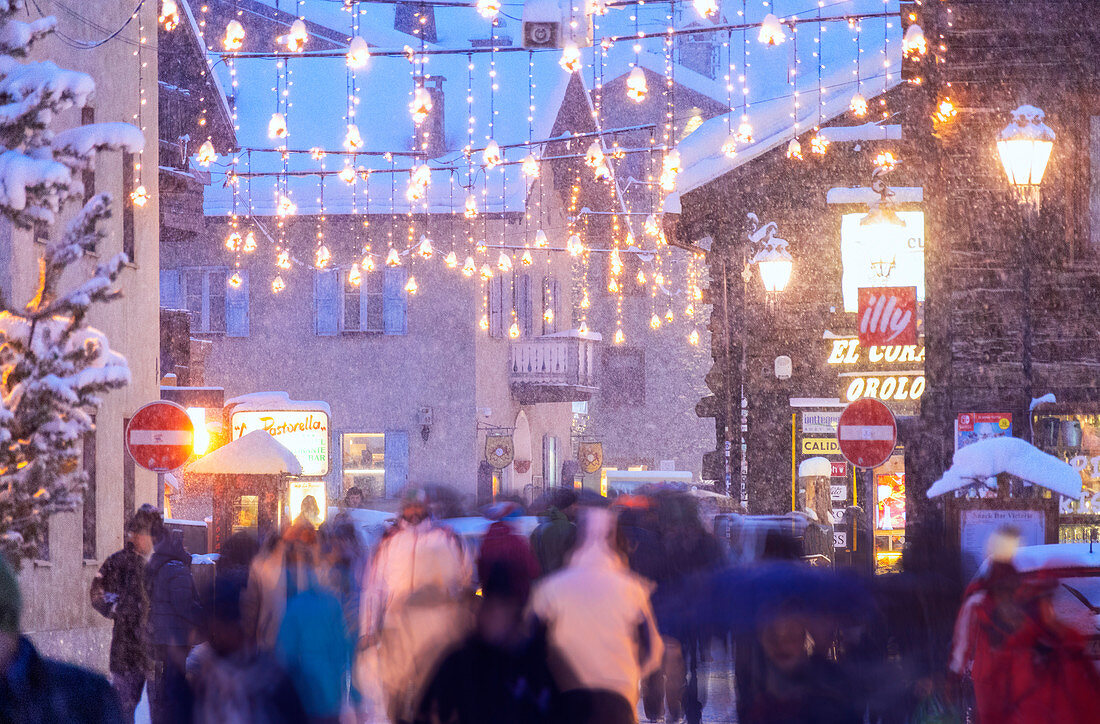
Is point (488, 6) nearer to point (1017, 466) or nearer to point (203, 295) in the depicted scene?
point (1017, 466)

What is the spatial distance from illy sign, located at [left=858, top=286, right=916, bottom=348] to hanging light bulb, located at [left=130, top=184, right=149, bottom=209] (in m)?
9.13

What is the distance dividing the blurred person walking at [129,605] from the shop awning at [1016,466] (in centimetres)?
725

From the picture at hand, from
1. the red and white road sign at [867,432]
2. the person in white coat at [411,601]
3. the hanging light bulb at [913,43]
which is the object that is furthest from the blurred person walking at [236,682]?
the hanging light bulb at [913,43]

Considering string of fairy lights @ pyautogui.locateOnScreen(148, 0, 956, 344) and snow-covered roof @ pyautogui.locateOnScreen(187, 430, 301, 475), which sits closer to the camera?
snow-covered roof @ pyautogui.locateOnScreen(187, 430, 301, 475)

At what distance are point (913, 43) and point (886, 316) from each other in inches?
156

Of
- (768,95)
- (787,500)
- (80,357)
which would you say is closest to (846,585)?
(80,357)

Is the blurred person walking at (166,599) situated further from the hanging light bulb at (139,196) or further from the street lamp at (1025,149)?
the hanging light bulb at (139,196)

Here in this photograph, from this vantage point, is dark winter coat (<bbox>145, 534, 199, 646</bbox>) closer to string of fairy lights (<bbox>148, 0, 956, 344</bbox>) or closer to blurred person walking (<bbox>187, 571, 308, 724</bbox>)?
blurred person walking (<bbox>187, 571, 308, 724</bbox>)

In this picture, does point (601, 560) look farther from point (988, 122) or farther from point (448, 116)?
point (448, 116)

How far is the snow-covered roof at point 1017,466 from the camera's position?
539 inches

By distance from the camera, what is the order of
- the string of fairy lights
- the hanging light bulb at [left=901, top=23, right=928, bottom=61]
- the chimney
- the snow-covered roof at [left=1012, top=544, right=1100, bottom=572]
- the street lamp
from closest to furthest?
the snow-covered roof at [left=1012, top=544, right=1100, bottom=572]
the street lamp
the hanging light bulb at [left=901, top=23, right=928, bottom=61]
the string of fairy lights
the chimney

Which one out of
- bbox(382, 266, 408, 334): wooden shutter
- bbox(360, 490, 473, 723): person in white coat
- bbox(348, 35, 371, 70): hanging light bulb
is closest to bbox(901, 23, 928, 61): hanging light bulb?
bbox(348, 35, 371, 70): hanging light bulb

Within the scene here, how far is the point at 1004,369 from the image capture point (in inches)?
631

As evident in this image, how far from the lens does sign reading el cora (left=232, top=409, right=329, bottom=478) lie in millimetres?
26969
